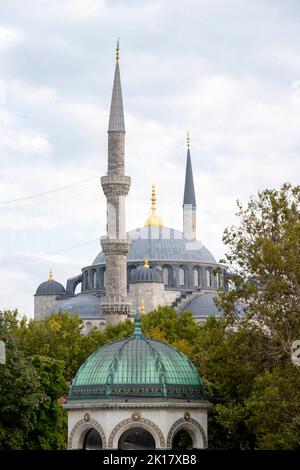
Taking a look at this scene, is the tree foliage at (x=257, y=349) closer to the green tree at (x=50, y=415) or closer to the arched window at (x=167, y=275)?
the green tree at (x=50, y=415)

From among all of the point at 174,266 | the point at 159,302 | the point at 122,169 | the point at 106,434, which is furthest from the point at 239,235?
the point at 174,266

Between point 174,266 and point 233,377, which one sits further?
point 174,266

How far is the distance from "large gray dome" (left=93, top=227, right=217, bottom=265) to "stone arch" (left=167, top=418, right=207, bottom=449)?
96.6m

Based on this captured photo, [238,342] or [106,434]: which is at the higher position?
[238,342]

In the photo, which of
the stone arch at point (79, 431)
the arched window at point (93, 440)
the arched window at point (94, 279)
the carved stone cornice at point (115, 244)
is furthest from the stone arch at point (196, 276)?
the stone arch at point (79, 431)

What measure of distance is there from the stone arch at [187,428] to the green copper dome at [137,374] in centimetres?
69

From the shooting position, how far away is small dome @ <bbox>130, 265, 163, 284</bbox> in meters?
117

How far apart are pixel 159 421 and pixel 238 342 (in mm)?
5165

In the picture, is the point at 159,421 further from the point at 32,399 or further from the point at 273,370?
the point at 32,399

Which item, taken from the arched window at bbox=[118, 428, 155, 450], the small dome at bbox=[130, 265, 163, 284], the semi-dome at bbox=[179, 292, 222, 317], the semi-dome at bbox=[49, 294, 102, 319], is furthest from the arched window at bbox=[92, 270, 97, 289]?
the arched window at bbox=[118, 428, 155, 450]

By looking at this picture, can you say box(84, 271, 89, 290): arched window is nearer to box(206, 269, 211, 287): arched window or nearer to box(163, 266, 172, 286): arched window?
→ box(163, 266, 172, 286): arched window

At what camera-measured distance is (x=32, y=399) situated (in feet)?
151

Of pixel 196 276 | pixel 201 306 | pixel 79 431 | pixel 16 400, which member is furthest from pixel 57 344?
pixel 196 276

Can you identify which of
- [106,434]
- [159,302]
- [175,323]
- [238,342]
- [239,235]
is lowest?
[106,434]
